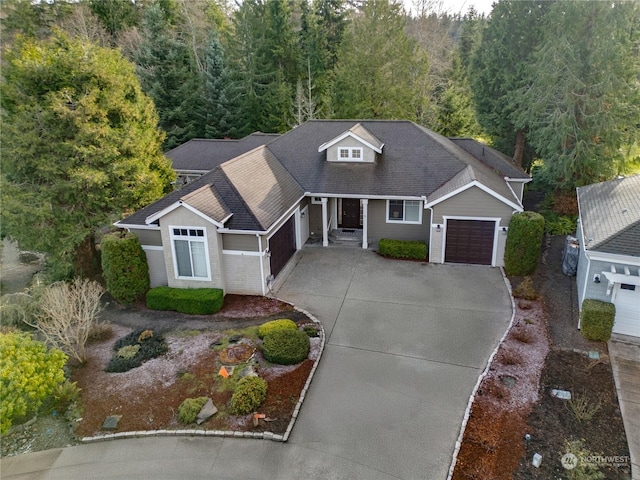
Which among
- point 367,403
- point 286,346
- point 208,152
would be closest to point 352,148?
point 208,152

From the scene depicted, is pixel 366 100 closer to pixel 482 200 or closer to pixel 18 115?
pixel 482 200

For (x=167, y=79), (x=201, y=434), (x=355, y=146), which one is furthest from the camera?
(x=167, y=79)

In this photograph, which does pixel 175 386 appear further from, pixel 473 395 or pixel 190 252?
pixel 473 395

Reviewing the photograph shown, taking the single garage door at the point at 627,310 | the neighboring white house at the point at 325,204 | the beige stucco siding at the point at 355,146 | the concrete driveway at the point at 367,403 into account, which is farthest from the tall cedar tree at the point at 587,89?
the single garage door at the point at 627,310

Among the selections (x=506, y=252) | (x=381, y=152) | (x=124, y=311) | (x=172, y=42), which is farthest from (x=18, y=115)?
(x=172, y=42)

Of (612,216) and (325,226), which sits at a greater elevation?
(612,216)

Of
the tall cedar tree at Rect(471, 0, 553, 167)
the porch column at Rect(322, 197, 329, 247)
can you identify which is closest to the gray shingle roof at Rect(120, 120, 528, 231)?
the porch column at Rect(322, 197, 329, 247)

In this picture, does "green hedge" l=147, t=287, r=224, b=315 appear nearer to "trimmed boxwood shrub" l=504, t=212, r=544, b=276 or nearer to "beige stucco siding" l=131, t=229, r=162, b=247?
"beige stucco siding" l=131, t=229, r=162, b=247
